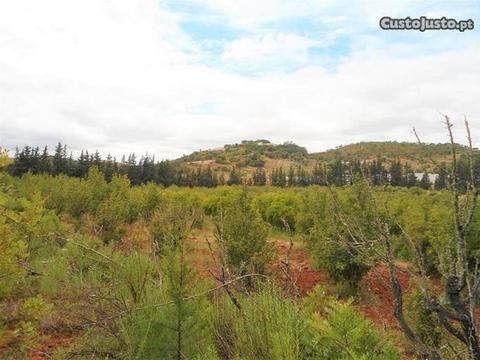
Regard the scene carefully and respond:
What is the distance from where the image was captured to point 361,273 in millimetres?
12062

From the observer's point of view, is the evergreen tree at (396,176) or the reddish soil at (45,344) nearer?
the reddish soil at (45,344)

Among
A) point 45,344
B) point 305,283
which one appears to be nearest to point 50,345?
point 45,344

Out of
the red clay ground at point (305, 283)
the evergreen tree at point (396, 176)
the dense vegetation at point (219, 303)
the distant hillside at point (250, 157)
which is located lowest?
the red clay ground at point (305, 283)

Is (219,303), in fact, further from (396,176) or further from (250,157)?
(250,157)

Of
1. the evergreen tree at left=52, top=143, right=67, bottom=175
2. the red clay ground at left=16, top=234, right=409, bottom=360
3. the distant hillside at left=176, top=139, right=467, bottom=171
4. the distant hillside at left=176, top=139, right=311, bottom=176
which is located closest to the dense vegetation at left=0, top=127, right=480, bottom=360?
the red clay ground at left=16, top=234, right=409, bottom=360

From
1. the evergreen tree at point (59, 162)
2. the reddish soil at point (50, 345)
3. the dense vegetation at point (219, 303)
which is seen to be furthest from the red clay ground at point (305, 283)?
the evergreen tree at point (59, 162)

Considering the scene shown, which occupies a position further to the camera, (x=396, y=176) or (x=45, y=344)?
(x=396, y=176)

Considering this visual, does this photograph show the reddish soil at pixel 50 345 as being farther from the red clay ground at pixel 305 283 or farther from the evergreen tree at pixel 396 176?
the evergreen tree at pixel 396 176

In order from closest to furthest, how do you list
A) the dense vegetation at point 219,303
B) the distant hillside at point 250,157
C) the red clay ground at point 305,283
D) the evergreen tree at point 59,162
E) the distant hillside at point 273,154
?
1. the dense vegetation at point 219,303
2. the red clay ground at point 305,283
3. the evergreen tree at point 59,162
4. the distant hillside at point 273,154
5. the distant hillside at point 250,157

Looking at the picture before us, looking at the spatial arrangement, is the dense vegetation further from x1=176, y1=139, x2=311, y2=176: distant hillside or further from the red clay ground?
x1=176, y1=139, x2=311, y2=176: distant hillside

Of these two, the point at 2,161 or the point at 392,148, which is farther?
the point at 392,148

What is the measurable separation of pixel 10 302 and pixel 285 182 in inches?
2904

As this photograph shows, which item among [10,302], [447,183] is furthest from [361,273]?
[447,183]

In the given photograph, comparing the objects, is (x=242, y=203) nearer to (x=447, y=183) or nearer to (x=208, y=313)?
(x=208, y=313)
